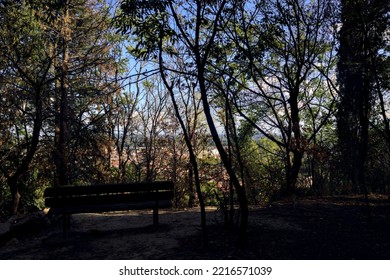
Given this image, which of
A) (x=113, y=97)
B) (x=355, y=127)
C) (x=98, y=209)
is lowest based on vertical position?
(x=98, y=209)

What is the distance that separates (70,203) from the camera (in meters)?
5.68

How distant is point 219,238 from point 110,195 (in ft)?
6.88

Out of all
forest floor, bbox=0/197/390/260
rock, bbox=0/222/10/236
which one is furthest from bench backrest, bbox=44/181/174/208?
rock, bbox=0/222/10/236

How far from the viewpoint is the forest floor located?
15.1ft

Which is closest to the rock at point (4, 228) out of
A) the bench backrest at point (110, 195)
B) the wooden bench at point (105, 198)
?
the wooden bench at point (105, 198)

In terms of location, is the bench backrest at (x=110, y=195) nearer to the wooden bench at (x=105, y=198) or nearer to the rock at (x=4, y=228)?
the wooden bench at (x=105, y=198)

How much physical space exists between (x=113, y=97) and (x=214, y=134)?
12.6 metres

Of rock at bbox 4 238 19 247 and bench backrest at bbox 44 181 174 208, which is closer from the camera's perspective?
rock at bbox 4 238 19 247

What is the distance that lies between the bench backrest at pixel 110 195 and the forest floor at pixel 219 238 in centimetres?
53

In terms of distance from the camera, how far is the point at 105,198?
592 cm

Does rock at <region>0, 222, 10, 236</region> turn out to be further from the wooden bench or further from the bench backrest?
the bench backrest

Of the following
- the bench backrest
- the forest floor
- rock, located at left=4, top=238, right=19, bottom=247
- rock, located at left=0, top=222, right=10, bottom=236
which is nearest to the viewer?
the forest floor

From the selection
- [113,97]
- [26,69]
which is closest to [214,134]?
[26,69]

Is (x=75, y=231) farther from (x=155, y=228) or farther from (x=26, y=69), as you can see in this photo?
(x=26, y=69)
